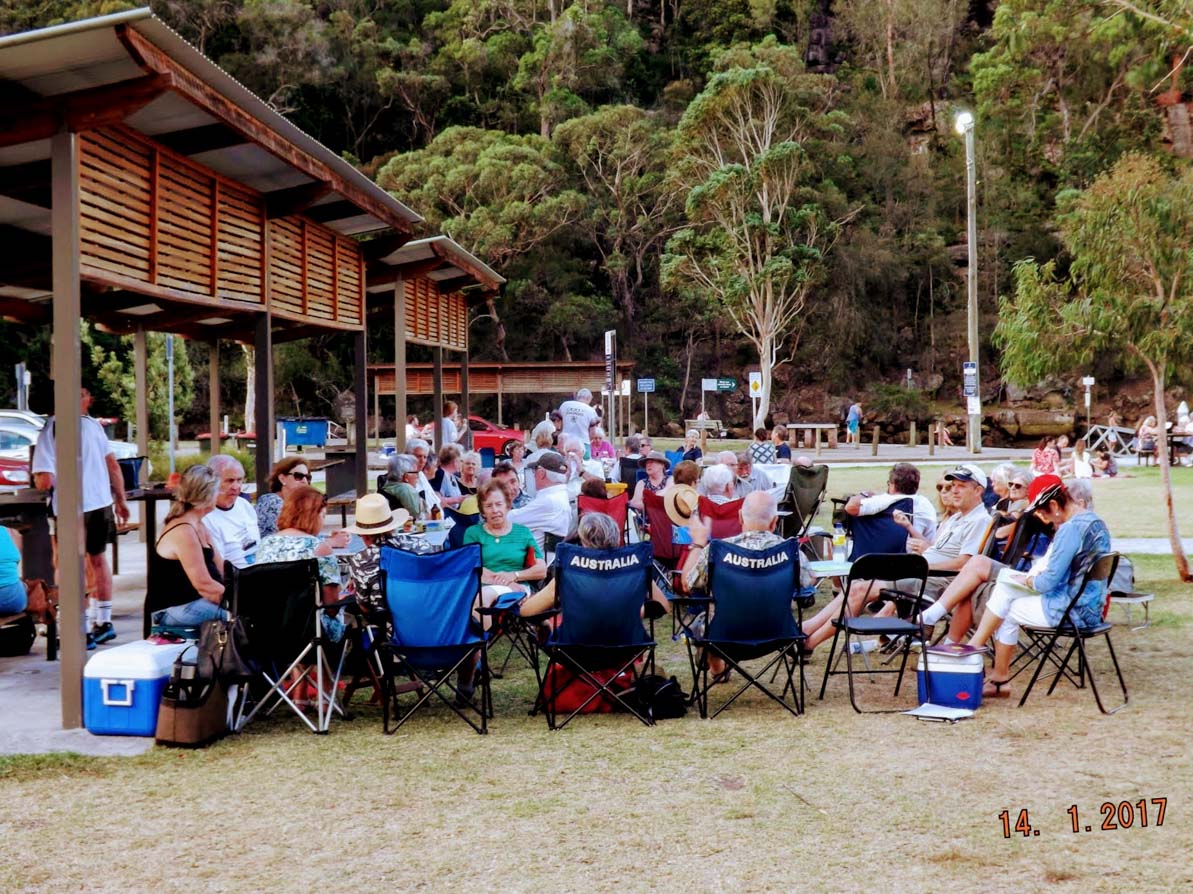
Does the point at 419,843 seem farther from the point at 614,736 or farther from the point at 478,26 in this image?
the point at 478,26

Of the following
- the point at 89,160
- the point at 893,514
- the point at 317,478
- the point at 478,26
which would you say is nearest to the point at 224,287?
the point at 89,160

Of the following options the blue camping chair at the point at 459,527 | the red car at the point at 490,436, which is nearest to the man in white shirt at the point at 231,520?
the blue camping chair at the point at 459,527

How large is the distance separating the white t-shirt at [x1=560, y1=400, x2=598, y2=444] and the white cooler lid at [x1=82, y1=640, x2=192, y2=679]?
8967mm

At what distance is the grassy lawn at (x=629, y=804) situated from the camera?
3611mm

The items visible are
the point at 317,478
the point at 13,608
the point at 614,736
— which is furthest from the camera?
the point at 317,478

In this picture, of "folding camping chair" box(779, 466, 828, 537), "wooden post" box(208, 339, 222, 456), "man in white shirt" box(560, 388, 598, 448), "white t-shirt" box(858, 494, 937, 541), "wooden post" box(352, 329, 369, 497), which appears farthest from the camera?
"wooden post" box(208, 339, 222, 456)

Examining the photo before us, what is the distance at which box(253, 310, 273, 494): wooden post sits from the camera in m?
9.85

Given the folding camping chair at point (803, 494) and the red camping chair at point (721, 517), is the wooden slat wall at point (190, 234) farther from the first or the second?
the folding camping chair at point (803, 494)

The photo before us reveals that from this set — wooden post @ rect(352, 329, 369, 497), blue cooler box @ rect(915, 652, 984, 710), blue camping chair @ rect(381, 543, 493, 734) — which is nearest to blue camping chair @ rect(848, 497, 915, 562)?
blue cooler box @ rect(915, 652, 984, 710)

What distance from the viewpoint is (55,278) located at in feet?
17.9

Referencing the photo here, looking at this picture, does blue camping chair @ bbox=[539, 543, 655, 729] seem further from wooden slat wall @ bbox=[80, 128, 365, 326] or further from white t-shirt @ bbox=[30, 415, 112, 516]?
white t-shirt @ bbox=[30, 415, 112, 516]

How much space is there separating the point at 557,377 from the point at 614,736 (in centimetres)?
2693

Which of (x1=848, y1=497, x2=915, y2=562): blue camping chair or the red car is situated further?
the red car

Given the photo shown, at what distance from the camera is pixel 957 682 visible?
18.7 feet
